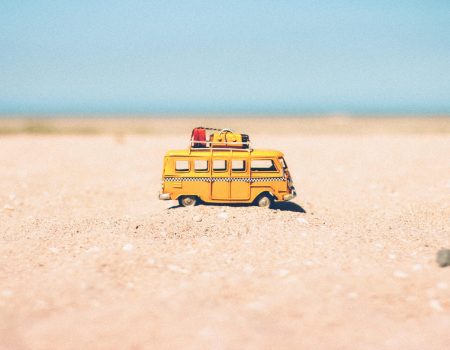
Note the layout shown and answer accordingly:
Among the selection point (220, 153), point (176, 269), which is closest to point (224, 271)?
point (176, 269)

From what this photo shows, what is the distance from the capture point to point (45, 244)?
29.8 feet

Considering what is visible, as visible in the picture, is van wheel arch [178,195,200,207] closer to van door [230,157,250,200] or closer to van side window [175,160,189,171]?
van side window [175,160,189,171]

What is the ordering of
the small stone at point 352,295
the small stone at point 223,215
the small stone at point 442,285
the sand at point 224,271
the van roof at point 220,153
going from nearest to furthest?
the sand at point 224,271
the small stone at point 352,295
the small stone at point 442,285
the small stone at point 223,215
the van roof at point 220,153

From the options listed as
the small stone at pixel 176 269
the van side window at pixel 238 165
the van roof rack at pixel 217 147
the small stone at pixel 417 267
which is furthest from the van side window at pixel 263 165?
the small stone at pixel 417 267

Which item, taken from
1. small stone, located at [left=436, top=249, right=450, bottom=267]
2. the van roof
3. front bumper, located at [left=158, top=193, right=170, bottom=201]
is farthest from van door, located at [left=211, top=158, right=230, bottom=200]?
small stone, located at [left=436, top=249, right=450, bottom=267]

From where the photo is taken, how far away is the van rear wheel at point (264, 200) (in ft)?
35.5

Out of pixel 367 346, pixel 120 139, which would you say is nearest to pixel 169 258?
pixel 367 346

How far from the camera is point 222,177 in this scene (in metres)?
10.6

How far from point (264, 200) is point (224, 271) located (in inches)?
135

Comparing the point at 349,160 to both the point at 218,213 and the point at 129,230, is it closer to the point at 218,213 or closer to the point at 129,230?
the point at 218,213

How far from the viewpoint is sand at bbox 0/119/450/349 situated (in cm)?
586

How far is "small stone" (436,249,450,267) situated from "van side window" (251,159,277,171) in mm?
4088

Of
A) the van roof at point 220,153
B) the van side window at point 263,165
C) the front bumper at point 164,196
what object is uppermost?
the van roof at point 220,153

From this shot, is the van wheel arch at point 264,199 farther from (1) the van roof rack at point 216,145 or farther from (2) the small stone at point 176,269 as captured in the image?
(2) the small stone at point 176,269
